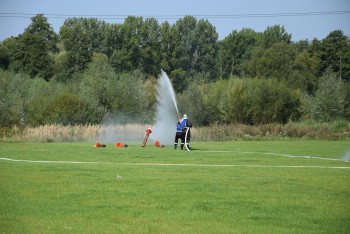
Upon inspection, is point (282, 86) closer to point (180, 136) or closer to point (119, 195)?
point (180, 136)

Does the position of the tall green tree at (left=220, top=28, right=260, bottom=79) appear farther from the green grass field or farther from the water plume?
the green grass field

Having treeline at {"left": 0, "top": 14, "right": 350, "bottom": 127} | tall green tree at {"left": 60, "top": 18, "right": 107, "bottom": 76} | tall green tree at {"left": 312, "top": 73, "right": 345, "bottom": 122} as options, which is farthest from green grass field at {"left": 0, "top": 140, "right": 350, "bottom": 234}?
tall green tree at {"left": 60, "top": 18, "right": 107, "bottom": 76}

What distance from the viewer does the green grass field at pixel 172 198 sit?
11781 mm

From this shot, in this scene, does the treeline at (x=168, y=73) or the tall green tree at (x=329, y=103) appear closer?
the treeline at (x=168, y=73)

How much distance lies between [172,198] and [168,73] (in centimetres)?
9986

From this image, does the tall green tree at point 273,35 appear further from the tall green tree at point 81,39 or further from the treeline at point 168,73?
the tall green tree at point 81,39

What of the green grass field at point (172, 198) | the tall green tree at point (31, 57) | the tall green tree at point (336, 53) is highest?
the tall green tree at point (336, 53)

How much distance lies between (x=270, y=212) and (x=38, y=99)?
148 feet

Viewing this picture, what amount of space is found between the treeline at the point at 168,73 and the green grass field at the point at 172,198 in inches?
1246

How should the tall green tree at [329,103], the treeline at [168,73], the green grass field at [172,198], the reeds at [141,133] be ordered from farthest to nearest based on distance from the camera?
the tall green tree at [329,103], the treeline at [168,73], the reeds at [141,133], the green grass field at [172,198]

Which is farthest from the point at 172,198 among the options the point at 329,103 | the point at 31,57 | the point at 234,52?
the point at 234,52

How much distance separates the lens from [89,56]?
363 feet

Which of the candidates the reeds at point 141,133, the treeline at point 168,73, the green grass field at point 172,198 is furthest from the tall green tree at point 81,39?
the green grass field at point 172,198

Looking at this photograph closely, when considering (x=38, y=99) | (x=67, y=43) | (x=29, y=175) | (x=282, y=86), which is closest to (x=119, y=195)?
(x=29, y=175)
